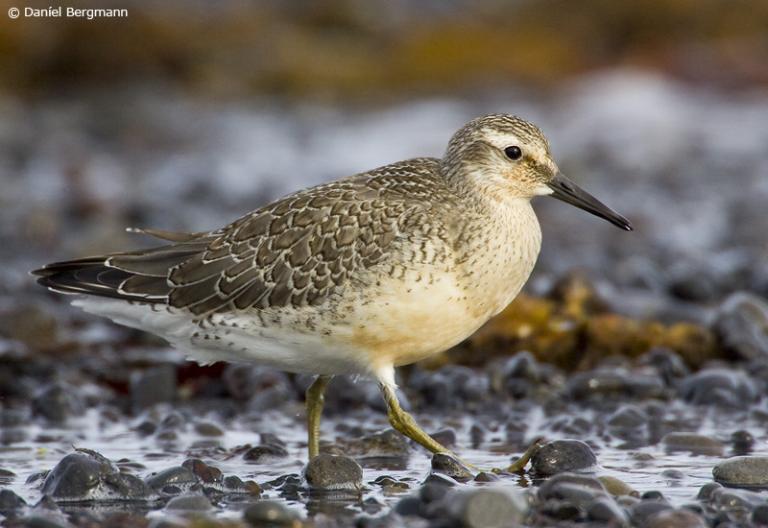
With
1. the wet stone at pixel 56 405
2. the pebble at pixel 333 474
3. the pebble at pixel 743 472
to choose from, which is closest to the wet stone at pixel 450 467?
the pebble at pixel 333 474

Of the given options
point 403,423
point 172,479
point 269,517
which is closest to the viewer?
point 269,517

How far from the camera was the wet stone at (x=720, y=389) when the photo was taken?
891cm

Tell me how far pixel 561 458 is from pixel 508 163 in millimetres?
1852

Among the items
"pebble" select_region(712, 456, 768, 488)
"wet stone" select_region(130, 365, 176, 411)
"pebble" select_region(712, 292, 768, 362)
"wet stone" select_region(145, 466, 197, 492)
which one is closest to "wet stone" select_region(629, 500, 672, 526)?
"pebble" select_region(712, 456, 768, 488)

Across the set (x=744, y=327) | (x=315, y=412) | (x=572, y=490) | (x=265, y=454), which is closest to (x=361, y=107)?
(x=744, y=327)

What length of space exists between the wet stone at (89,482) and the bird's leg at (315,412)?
4.38ft

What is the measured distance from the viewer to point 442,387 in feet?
30.5

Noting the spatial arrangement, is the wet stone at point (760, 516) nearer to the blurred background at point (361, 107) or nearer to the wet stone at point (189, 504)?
the wet stone at point (189, 504)

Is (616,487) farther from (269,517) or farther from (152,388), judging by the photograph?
(152,388)

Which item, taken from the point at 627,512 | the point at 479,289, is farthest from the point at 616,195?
the point at 627,512

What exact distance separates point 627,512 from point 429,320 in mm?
1684

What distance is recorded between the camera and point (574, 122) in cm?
2052

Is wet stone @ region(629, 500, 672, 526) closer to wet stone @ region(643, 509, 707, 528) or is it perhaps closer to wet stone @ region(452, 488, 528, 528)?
wet stone @ region(643, 509, 707, 528)

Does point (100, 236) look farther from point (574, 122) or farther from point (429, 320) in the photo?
point (574, 122)
